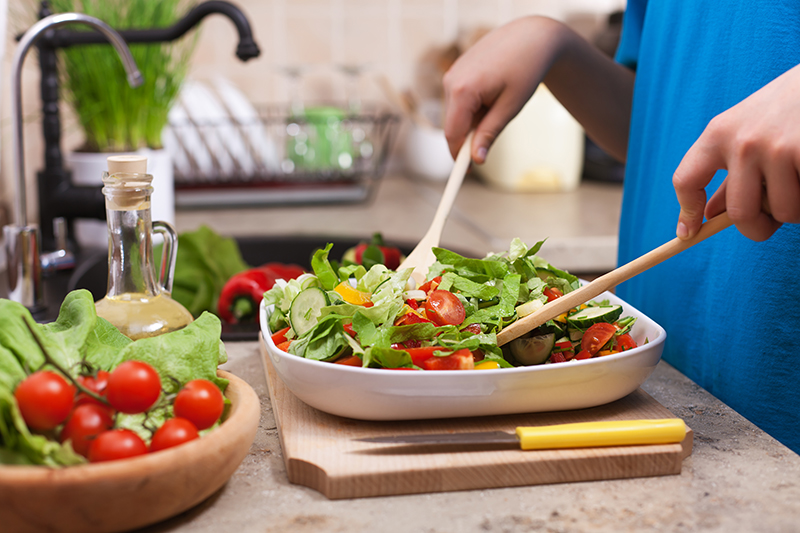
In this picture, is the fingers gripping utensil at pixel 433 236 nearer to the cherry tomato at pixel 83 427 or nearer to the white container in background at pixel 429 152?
the cherry tomato at pixel 83 427

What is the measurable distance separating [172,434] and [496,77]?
70cm

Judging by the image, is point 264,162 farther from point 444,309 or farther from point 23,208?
point 444,309

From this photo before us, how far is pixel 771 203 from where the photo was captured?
0.59 metres

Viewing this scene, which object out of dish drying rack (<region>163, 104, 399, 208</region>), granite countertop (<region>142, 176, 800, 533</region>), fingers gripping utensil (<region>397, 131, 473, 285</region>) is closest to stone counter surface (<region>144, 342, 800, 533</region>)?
granite countertop (<region>142, 176, 800, 533</region>)


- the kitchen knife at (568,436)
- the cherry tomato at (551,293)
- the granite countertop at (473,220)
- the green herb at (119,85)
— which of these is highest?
the green herb at (119,85)

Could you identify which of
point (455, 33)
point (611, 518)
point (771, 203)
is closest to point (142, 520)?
point (611, 518)

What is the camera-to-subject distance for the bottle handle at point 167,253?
82 cm

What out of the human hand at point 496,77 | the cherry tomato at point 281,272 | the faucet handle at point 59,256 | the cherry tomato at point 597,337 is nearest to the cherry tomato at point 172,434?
the cherry tomato at point 597,337

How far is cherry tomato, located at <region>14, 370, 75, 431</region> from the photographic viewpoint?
461 millimetres

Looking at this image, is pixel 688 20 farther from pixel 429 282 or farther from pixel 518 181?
pixel 518 181

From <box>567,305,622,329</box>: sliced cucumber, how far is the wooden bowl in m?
0.37

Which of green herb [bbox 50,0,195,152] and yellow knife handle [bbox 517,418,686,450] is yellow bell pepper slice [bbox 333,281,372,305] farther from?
green herb [bbox 50,0,195,152]

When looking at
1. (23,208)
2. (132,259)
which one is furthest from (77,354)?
(23,208)

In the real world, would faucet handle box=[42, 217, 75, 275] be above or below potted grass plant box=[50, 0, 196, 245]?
below
